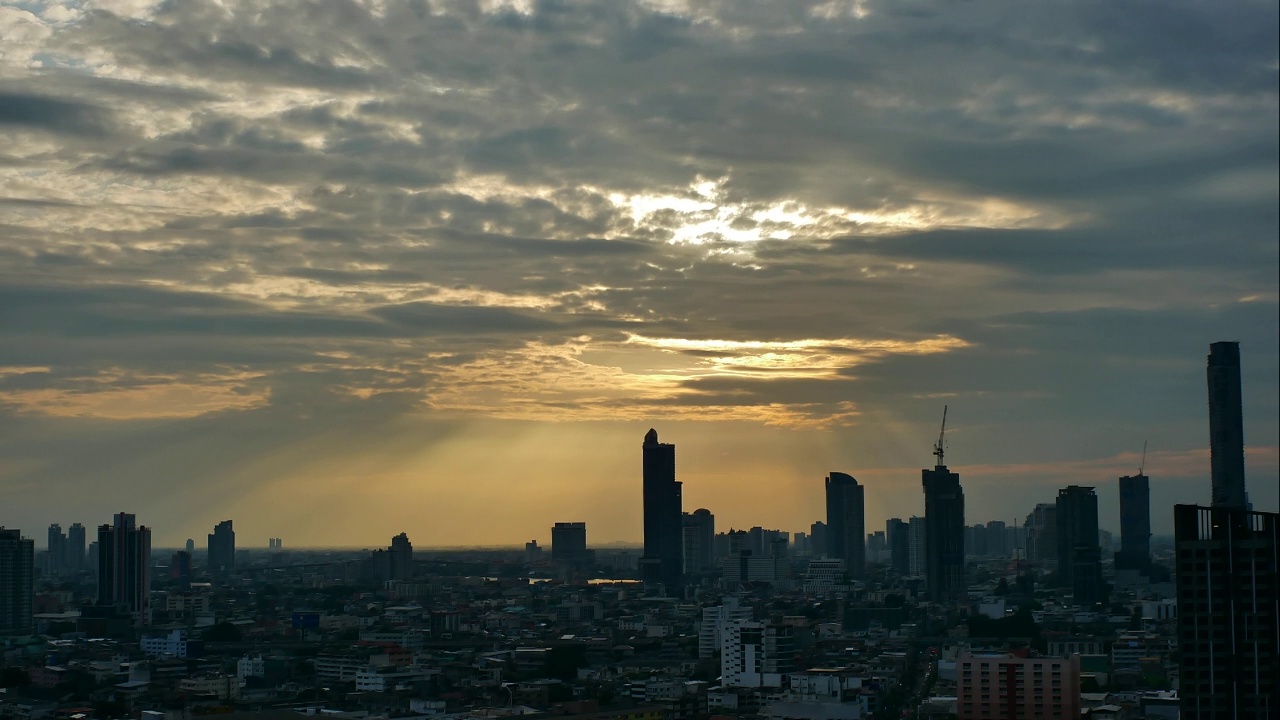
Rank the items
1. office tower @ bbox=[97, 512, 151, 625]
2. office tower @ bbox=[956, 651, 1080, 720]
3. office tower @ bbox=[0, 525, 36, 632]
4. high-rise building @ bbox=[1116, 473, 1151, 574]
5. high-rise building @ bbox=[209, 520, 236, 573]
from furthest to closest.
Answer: high-rise building @ bbox=[209, 520, 236, 573] < high-rise building @ bbox=[1116, 473, 1151, 574] < office tower @ bbox=[97, 512, 151, 625] < office tower @ bbox=[0, 525, 36, 632] < office tower @ bbox=[956, 651, 1080, 720]

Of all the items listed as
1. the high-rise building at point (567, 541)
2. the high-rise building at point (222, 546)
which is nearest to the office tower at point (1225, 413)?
the high-rise building at point (567, 541)

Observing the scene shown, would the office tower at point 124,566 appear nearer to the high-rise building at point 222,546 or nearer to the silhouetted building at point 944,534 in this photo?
the silhouetted building at point 944,534

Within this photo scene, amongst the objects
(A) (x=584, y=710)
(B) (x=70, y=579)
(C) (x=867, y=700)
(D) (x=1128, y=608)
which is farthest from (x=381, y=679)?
(B) (x=70, y=579)

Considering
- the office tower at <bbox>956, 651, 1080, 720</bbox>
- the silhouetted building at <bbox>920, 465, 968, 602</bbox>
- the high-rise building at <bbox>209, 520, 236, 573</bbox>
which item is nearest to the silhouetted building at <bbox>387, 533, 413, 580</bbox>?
the high-rise building at <bbox>209, 520, 236, 573</bbox>

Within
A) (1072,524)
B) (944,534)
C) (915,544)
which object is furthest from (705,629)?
(915,544)

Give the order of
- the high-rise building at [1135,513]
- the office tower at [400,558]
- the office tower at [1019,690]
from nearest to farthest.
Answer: the office tower at [1019,690]
the high-rise building at [1135,513]
the office tower at [400,558]

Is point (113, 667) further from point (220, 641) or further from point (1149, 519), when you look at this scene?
point (1149, 519)

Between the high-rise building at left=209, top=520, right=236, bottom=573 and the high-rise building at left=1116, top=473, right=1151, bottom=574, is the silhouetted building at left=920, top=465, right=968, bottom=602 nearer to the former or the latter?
the high-rise building at left=1116, top=473, right=1151, bottom=574
